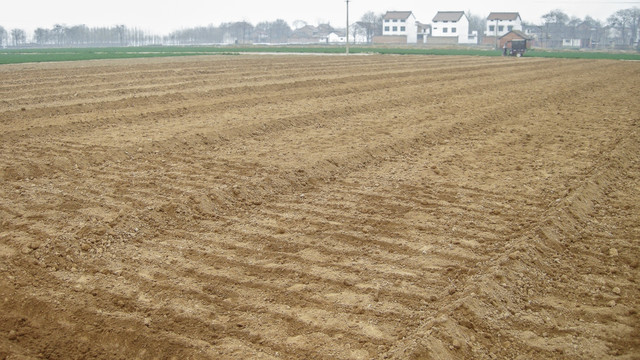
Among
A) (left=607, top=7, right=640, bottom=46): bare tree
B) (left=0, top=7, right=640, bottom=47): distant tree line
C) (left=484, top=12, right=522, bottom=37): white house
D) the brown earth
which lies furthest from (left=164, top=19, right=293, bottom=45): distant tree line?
the brown earth

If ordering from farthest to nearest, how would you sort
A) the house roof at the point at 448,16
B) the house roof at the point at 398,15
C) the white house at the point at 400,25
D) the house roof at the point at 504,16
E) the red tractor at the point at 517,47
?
1. the white house at the point at 400,25
2. the house roof at the point at 398,15
3. the house roof at the point at 448,16
4. the house roof at the point at 504,16
5. the red tractor at the point at 517,47

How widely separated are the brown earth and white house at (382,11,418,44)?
395 ft

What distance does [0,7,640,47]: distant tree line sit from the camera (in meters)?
134

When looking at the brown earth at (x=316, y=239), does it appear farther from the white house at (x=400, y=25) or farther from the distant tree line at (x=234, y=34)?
the distant tree line at (x=234, y=34)

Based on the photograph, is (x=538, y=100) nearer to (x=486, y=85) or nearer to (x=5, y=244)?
(x=486, y=85)

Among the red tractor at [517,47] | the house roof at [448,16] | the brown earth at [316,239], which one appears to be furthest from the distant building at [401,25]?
the brown earth at [316,239]

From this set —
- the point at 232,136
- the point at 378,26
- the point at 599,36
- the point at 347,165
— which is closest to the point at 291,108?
the point at 232,136

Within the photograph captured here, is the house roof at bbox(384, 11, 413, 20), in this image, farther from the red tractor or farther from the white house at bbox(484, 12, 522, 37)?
the red tractor

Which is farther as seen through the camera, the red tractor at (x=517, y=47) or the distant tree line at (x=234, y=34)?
the distant tree line at (x=234, y=34)

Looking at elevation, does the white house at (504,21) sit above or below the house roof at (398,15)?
below

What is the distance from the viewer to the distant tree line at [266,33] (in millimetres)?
134125

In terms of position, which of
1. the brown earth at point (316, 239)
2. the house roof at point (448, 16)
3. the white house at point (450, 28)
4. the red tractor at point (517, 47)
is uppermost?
the house roof at point (448, 16)

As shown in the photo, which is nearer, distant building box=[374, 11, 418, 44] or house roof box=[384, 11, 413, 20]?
house roof box=[384, 11, 413, 20]

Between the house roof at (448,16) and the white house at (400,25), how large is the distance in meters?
5.22
